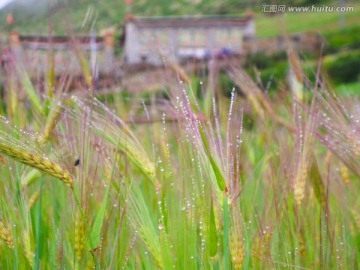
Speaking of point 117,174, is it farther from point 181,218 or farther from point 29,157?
point 29,157

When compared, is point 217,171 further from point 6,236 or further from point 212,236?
point 6,236

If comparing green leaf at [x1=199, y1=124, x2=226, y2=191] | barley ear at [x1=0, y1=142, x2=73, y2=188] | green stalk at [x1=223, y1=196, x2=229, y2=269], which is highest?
Answer: barley ear at [x1=0, y1=142, x2=73, y2=188]

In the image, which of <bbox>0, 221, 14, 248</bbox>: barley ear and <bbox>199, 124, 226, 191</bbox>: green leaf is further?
<bbox>0, 221, 14, 248</bbox>: barley ear

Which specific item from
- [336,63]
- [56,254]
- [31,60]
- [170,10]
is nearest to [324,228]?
[56,254]

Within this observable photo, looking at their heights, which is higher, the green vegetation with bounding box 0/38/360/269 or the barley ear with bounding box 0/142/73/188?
A: the barley ear with bounding box 0/142/73/188

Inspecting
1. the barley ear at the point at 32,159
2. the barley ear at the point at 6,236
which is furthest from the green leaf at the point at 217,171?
the barley ear at the point at 6,236

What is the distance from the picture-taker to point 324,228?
3.77 feet

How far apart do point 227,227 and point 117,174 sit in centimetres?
39

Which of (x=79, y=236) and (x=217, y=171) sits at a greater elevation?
(x=217, y=171)

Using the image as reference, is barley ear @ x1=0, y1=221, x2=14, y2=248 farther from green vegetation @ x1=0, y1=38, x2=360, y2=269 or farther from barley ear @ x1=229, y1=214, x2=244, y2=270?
barley ear @ x1=229, y1=214, x2=244, y2=270

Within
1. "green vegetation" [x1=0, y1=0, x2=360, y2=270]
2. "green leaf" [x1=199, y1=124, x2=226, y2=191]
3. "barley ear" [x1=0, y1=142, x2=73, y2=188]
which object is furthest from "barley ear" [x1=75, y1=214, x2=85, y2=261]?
"green leaf" [x1=199, y1=124, x2=226, y2=191]

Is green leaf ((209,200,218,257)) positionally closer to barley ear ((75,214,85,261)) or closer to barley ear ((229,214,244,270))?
barley ear ((229,214,244,270))

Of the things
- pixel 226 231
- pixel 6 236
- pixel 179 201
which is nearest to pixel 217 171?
pixel 226 231

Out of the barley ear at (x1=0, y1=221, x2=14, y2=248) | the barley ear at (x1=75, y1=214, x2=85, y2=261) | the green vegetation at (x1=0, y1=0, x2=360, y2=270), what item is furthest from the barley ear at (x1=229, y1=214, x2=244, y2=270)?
the barley ear at (x1=0, y1=221, x2=14, y2=248)
